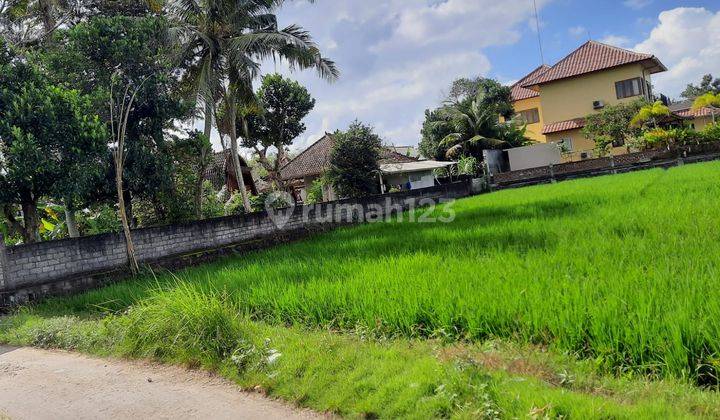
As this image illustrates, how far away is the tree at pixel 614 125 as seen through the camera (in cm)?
2502

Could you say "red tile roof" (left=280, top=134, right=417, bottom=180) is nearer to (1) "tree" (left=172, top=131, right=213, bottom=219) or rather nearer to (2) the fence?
(2) the fence

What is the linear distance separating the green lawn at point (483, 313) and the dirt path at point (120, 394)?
0.59 ft

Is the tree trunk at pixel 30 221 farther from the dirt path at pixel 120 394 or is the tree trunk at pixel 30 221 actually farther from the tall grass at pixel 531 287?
the dirt path at pixel 120 394

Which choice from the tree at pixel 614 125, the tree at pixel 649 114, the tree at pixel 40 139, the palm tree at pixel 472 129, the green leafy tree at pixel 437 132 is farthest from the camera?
the green leafy tree at pixel 437 132

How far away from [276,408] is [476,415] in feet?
4.52

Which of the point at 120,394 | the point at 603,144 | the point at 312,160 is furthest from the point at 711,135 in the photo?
the point at 120,394

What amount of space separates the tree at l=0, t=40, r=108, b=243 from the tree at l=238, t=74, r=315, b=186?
15.5 metres

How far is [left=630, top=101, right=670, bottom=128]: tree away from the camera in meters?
23.0

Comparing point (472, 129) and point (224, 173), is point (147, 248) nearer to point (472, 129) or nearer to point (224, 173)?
point (224, 173)

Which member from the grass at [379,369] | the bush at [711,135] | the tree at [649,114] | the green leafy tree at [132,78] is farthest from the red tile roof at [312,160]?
the grass at [379,369]

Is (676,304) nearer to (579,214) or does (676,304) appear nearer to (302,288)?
(302,288)

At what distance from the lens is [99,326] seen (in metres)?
5.68

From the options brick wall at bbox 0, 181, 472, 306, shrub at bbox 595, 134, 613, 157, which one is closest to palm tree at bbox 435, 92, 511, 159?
shrub at bbox 595, 134, 613, 157

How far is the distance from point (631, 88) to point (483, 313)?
1180 inches
